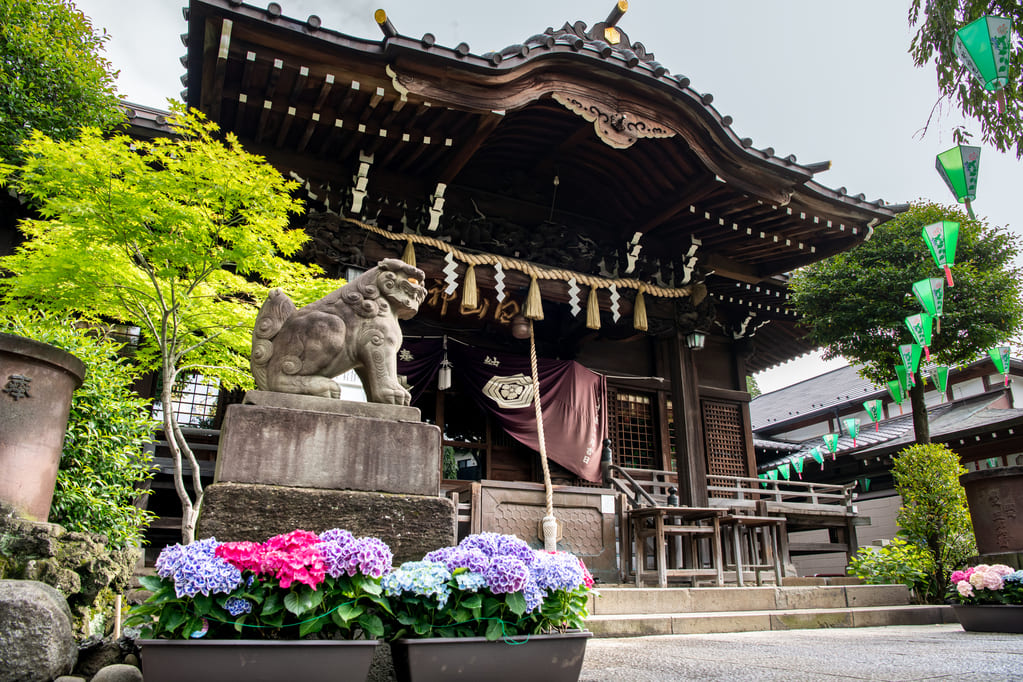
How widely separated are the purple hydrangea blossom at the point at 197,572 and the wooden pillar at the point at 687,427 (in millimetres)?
8550

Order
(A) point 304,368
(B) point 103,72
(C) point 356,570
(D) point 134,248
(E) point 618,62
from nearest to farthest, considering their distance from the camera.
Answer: (C) point 356,570, (A) point 304,368, (D) point 134,248, (B) point 103,72, (E) point 618,62

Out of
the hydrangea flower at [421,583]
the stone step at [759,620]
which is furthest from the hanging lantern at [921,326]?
the hydrangea flower at [421,583]

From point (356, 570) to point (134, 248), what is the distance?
4.30 m

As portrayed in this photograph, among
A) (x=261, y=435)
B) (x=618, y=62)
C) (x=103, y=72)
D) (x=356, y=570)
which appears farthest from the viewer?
(x=618, y=62)

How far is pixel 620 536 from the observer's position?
8.36 m

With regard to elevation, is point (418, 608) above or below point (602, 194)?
below

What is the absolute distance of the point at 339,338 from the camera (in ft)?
12.0

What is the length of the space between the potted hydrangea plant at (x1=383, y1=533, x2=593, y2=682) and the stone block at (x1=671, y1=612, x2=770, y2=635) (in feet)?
11.0

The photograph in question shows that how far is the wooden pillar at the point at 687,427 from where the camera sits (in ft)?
33.0

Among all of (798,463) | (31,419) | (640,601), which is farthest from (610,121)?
(798,463)

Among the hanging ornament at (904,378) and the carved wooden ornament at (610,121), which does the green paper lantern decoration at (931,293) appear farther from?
the carved wooden ornament at (610,121)

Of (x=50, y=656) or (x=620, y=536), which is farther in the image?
(x=620, y=536)

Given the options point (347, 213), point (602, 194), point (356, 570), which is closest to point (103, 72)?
point (347, 213)

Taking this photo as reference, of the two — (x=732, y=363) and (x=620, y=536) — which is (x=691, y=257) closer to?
(x=732, y=363)
